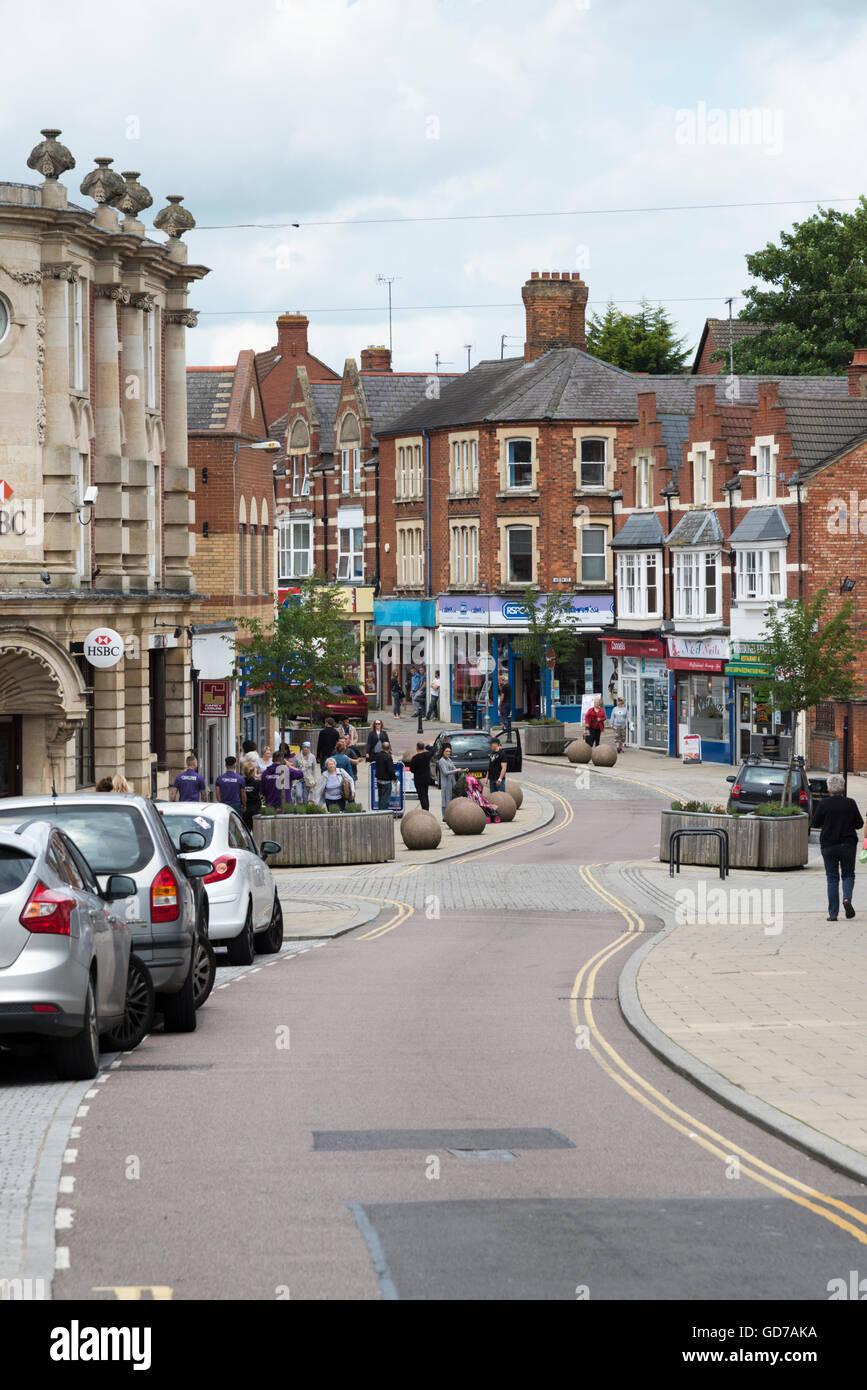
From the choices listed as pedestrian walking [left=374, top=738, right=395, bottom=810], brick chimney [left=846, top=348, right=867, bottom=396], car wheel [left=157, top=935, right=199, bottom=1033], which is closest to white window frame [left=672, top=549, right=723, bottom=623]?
brick chimney [left=846, top=348, right=867, bottom=396]

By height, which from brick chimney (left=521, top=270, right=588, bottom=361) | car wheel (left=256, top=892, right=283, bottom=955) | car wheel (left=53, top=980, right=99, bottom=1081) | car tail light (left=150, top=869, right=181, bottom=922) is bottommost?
car wheel (left=256, top=892, right=283, bottom=955)

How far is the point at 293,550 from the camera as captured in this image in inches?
3445

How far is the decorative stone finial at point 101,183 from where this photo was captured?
1456 inches

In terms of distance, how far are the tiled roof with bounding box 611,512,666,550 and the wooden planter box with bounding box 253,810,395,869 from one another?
105 feet

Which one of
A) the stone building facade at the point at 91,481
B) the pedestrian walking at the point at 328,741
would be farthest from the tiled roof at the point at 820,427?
the stone building facade at the point at 91,481

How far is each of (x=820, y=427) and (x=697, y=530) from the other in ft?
18.2

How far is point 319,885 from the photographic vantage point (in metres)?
28.3

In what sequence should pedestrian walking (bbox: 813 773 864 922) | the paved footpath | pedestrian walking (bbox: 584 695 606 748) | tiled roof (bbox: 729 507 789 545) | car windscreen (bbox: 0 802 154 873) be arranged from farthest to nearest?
pedestrian walking (bbox: 584 695 606 748)
tiled roof (bbox: 729 507 789 545)
pedestrian walking (bbox: 813 773 864 922)
car windscreen (bbox: 0 802 154 873)
the paved footpath

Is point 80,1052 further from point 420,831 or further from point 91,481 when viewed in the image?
point 91,481

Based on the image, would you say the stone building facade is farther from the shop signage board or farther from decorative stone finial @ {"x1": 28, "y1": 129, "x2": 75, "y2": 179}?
the shop signage board

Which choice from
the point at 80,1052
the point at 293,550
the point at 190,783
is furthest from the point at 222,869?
the point at 293,550

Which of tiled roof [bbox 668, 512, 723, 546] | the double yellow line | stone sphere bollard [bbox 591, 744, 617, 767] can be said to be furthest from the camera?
tiled roof [bbox 668, 512, 723, 546]

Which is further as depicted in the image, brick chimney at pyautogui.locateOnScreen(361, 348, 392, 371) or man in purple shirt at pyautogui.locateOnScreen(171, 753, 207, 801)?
brick chimney at pyautogui.locateOnScreen(361, 348, 392, 371)

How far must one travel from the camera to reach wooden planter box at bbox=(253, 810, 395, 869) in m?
30.8
